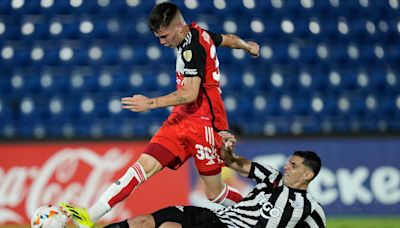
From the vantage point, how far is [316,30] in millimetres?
11305

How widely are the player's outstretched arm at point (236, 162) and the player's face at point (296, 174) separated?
1.47 feet

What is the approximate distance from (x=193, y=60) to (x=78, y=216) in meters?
1.38

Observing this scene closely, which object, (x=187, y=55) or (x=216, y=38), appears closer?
(x=187, y=55)

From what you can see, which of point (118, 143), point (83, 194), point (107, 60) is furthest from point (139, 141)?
point (107, 60)

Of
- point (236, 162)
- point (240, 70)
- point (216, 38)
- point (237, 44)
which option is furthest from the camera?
point (240, 70)

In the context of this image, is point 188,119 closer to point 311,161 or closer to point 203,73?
point 203,73

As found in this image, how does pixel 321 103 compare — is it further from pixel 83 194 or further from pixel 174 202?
pixel 83 194

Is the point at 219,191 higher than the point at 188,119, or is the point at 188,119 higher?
the point at 188,119

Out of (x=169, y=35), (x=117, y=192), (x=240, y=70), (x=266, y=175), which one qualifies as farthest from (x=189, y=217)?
(x=240, y=70)

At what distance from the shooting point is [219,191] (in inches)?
248

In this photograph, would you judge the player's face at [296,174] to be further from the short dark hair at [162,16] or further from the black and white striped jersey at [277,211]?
the short dark hair at [162,16]

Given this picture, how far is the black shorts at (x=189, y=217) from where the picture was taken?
5.52 metres

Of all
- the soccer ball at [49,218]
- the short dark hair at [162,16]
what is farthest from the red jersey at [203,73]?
the soccer ball at [49,218]

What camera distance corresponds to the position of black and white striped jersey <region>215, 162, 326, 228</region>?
5500 millimetres
